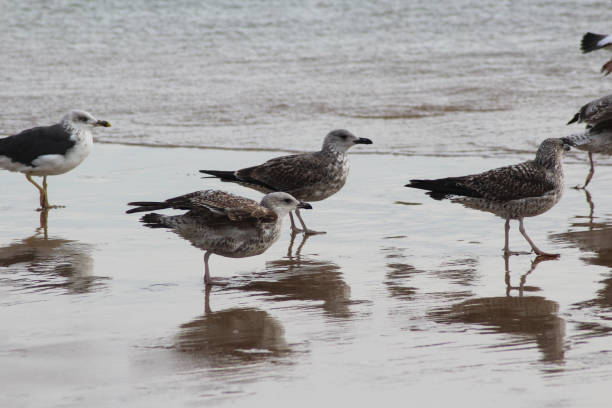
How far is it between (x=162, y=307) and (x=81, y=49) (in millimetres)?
16446

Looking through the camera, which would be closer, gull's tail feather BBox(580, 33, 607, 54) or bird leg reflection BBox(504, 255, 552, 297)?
bird leg reflection BBox(504, 255, 552, 297)

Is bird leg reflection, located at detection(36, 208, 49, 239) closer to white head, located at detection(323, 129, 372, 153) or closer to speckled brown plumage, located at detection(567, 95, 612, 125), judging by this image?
white head, located at detection(323, 129, 372, 153)

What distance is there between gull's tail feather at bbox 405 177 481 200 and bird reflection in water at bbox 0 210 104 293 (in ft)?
9.12

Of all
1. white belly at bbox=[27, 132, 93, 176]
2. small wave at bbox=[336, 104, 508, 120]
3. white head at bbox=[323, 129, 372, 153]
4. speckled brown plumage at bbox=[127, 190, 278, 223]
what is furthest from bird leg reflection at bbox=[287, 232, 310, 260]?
small wave at bbox=[336, 104, 508, 120]

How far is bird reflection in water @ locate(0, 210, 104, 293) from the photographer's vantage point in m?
7.12

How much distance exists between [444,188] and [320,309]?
2.30 metres

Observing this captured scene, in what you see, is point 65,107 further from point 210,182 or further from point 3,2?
point 3,2

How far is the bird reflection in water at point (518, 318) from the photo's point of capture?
568 cm

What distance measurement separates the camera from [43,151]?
10305 mm

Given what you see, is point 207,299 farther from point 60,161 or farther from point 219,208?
point 60,161

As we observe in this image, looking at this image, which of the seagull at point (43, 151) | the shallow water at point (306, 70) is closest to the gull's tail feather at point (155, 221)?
the seagull at point (43, 151)

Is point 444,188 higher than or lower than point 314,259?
higher

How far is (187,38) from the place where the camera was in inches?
929

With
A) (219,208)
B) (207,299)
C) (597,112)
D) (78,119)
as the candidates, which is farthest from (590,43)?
(207,299)
